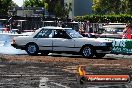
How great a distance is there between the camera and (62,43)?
67.1 feet

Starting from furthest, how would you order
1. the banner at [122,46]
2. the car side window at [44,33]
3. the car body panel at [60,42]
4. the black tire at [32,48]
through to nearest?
the banner at [122,46]
the black tire at [32,48]
the car side window at [44,33]
the car body panel at [60,42]

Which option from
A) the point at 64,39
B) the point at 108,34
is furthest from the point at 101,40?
the point at 108,34

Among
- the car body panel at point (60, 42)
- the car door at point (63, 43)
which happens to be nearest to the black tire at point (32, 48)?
the car body panel at point (60, 42)

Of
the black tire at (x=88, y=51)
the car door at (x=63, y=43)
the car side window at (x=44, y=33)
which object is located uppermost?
the car side window at (x=44, y=33)

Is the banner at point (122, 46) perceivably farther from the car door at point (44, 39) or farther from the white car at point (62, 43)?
the car door at point (44, 39)

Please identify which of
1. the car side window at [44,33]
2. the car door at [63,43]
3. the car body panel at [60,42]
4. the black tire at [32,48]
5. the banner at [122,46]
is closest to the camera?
the car body panel at [60,42]

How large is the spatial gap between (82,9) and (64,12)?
66.6 ft

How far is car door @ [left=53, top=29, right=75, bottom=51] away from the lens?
66.6 feet

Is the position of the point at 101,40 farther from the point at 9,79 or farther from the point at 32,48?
the point at 9,79

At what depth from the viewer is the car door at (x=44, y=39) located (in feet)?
68.1

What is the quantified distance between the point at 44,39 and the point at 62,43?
0.98 m

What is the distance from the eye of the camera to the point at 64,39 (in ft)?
67.2

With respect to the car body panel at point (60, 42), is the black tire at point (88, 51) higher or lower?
lower

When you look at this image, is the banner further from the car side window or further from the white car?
the car side window
